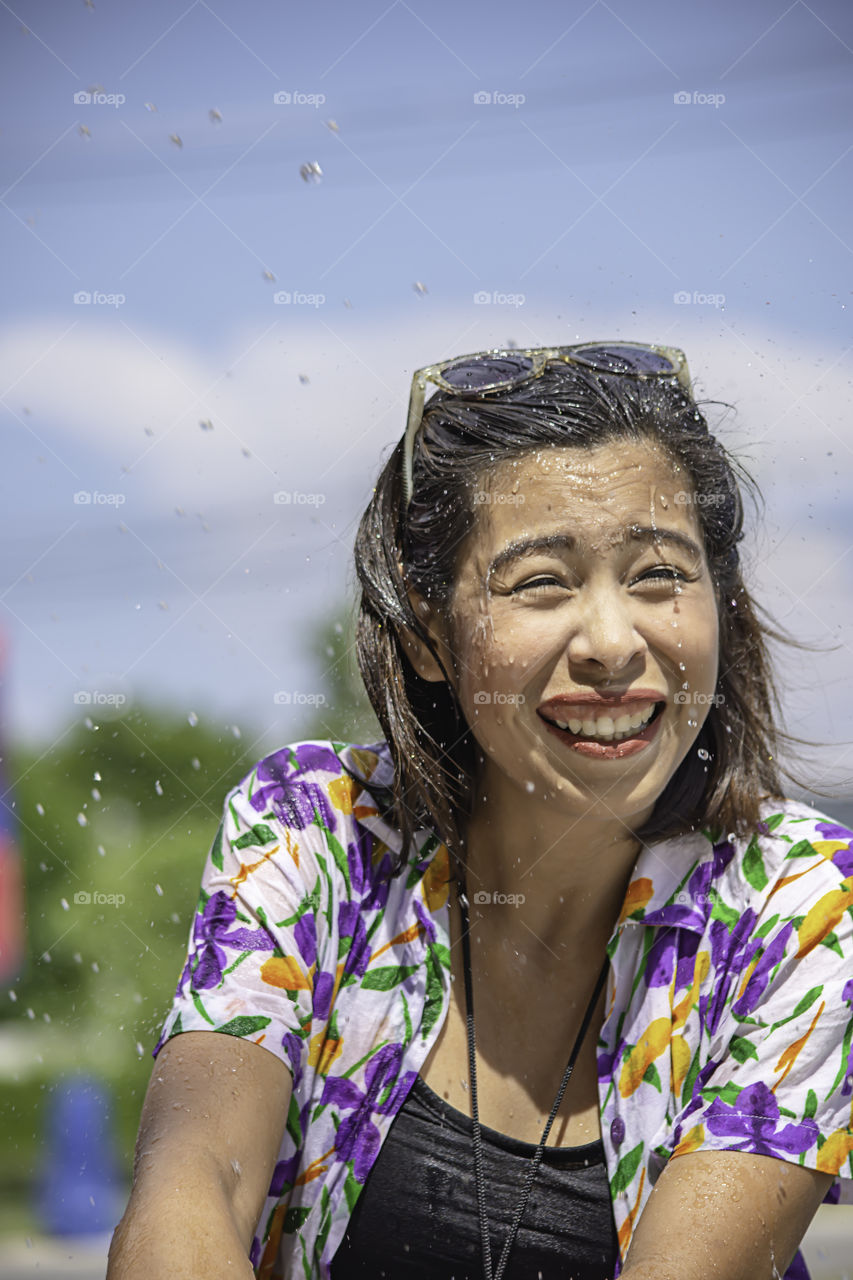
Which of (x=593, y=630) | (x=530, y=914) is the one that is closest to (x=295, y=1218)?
(x=530, y=914)

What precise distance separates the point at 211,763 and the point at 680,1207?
32.1ft

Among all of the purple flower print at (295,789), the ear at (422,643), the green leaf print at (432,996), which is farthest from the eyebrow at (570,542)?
the green leaf print at (432,996)

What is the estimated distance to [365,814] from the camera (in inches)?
97.2

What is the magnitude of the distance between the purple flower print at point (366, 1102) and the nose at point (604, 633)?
780mm

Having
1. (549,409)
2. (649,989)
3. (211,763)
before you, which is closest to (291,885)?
(649,989)

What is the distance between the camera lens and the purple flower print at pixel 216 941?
2195mm

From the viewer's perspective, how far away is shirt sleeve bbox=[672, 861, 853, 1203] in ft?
6.55

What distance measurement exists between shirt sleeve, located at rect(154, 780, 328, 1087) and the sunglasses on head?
742mm

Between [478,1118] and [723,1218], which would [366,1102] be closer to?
[478,1118]

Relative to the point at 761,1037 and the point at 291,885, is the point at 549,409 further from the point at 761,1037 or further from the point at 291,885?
the point at 761,1037

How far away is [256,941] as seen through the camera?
7.27ft

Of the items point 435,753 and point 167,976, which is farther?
point 167,976

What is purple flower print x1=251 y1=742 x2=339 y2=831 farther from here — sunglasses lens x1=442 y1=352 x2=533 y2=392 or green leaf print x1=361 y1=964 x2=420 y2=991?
sunglasses lens x1=442 y1=352 x2=533 y2=392

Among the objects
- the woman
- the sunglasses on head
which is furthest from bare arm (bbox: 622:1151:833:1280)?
the sunglasses on head
